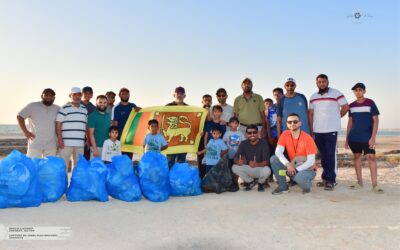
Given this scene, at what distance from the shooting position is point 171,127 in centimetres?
660

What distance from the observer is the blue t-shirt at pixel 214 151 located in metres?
5.84

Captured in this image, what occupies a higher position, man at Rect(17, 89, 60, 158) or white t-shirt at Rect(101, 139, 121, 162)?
man at Rect(17, 89, 60, 158)

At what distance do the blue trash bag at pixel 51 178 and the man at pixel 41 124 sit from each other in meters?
0.79

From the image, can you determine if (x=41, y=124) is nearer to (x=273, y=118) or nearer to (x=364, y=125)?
(x=273, y=118)

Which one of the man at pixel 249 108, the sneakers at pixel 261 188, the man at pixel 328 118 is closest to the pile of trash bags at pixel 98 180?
the sneakers at pixel 261 188

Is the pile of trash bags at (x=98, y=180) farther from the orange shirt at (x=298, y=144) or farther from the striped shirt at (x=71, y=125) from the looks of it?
the orange shirt at (x=298, y=144)

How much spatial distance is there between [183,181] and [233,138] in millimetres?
1349

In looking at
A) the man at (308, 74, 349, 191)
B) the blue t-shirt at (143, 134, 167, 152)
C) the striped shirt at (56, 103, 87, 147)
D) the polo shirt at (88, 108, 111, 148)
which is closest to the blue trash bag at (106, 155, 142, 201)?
the blue t-shirt at (143, 134, 167, 152)

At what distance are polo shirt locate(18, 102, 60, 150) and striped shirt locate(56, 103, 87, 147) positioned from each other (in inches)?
6.3

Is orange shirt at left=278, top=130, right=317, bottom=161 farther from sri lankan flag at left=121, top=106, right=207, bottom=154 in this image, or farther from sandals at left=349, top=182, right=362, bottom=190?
sri lankan flag at left=121, top=106, right=207, bottom=154

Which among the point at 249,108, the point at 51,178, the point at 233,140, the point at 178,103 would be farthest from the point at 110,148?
the point at 249,108

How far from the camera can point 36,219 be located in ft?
12.6

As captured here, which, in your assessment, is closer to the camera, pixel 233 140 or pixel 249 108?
pixel 233 140

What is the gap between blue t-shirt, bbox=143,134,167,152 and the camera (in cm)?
582
